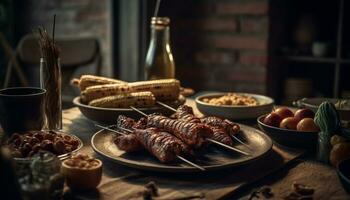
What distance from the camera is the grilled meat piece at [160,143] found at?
1.04 m

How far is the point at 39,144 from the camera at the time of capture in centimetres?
108

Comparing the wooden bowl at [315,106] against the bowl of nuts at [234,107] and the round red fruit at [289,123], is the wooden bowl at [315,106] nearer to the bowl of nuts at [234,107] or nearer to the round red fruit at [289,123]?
the bowl of nuts at [234,107]

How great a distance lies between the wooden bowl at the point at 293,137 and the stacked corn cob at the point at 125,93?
16.2 inches

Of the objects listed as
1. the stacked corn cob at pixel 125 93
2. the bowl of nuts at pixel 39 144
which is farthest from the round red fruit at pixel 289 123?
the bowl of nuts at pixel 39 144

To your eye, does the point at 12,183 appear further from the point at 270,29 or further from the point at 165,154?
the point at 270,29

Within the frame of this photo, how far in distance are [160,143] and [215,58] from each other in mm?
1964

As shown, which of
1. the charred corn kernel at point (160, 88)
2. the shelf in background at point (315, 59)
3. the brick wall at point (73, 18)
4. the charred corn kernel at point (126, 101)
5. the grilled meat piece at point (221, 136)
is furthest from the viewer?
the brick wall at point (73, 18)

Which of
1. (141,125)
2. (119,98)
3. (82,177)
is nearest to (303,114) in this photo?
(141,125)

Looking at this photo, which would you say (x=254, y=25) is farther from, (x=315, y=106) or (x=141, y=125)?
(x=141, y=125)

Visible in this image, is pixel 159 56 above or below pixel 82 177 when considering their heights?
above

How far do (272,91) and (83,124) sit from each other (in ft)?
5.60

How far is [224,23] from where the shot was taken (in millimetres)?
2895

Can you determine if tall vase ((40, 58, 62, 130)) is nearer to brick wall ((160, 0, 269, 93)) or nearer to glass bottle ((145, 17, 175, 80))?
glass bottle ((145, 17, 175, 80))

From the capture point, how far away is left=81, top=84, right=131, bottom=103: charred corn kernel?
5.05ft
